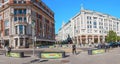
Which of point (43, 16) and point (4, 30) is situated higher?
point (43, 16)

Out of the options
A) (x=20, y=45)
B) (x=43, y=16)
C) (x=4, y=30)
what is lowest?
(x=20, y=45)

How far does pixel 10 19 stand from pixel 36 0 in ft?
52.9

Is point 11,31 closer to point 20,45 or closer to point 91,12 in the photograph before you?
point 20,45

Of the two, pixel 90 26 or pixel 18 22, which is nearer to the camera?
pixel 18 22

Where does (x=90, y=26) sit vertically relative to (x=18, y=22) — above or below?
above

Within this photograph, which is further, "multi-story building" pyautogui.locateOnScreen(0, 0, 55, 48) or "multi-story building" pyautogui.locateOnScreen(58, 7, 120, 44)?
"multi-story building" pyautogui.locateOnScreen(58, 7, 120, 44)

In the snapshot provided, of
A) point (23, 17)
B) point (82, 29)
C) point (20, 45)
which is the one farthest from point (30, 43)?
point (82, 29)

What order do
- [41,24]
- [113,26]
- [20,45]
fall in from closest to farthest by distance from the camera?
[20,45] → [41,24] → [113,26]

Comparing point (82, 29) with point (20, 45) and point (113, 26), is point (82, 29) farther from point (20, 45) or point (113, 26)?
point (20, 45)

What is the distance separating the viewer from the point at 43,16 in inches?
4188

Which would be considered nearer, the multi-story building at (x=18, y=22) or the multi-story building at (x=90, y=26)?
the multi-story building at (x=18, y=22)

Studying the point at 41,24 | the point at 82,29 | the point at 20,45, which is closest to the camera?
the point at 20,45

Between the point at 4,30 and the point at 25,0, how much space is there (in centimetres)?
1520

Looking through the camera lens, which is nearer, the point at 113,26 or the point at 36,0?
the point at 36,0
